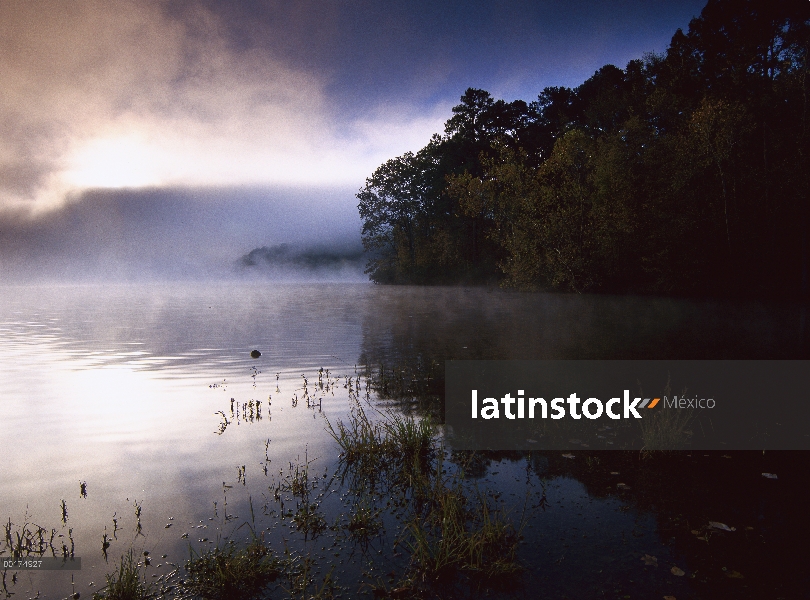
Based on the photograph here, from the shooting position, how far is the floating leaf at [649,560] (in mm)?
6113

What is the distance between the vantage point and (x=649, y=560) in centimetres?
620

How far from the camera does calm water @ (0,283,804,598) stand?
22.3 feet

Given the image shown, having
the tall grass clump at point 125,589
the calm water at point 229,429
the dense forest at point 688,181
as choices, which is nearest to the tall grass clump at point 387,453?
the calm water at point 229,429

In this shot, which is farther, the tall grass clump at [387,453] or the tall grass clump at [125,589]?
the tall grass clump at [387,453]

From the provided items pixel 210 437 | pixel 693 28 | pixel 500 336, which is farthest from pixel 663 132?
pixel 210 437

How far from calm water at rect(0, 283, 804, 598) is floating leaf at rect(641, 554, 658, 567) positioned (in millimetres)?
123

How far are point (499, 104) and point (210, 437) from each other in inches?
3343

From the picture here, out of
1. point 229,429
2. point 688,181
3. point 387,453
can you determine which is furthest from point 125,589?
point 688,181

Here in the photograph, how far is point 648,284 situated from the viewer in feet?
185

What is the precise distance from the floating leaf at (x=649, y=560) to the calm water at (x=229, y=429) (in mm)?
123

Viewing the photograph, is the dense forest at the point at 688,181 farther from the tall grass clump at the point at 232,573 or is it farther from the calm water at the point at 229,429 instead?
the tall grass clump at the point at 232,573

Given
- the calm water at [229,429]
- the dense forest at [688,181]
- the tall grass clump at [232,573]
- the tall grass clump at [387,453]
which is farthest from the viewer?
the dense forest at [688,181]

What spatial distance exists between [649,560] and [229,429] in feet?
32.6

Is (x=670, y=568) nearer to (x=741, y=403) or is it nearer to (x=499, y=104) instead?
(x=741, y=403)
